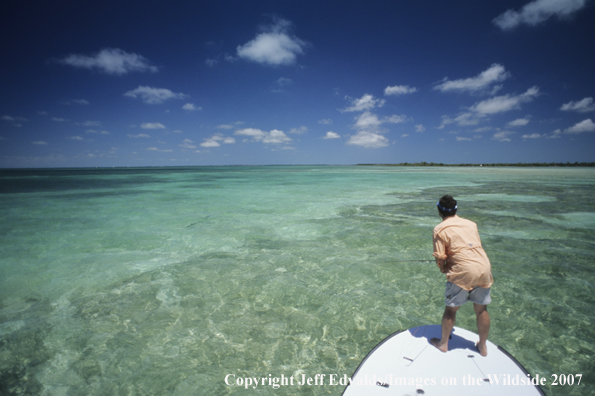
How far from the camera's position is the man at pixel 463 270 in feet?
9.50

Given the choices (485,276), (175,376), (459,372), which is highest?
(485,276)

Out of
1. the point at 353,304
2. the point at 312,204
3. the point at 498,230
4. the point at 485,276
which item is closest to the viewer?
the point at 485,276

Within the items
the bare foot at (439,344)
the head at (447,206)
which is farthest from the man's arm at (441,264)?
the bare foot at (439,344)

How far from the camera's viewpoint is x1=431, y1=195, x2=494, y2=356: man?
9.50 feet

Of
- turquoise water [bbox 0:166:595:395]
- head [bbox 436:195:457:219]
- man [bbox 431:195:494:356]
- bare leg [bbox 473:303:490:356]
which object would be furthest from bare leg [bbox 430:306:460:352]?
head [bbox 436:195:457:219]

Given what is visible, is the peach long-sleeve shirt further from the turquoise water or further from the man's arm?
the turquoise water

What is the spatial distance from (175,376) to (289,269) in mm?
3337

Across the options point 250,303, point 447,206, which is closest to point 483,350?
point 447,206

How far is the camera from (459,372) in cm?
288

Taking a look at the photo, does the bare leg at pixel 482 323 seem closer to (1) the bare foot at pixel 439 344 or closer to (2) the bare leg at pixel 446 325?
(2) the bare leg at pixel 446 325

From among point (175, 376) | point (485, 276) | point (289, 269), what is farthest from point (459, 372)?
point (289, 269)

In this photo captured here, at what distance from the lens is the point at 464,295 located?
2.98 metres

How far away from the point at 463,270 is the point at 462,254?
0.17m

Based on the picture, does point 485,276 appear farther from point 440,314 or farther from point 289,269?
point 289,269
